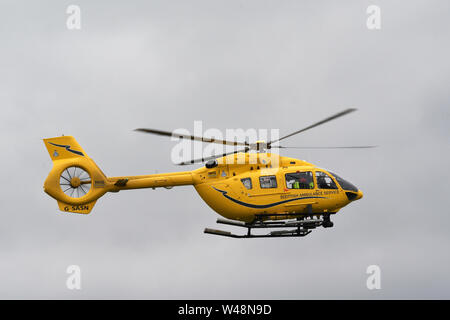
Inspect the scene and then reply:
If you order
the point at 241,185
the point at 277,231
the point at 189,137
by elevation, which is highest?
the point at 189,137

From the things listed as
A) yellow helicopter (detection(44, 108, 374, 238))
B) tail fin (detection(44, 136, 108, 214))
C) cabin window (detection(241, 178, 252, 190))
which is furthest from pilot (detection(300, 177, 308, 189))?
tail fin (detection(44, 136, 108, 214))

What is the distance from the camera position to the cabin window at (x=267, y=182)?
44.8 m

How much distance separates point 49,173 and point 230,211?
10.5 metres

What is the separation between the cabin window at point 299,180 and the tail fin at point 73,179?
10462 millimetres

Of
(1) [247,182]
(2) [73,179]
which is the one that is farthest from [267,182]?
(2) [73,179]

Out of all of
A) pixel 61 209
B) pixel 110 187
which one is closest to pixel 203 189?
pixel 110 187

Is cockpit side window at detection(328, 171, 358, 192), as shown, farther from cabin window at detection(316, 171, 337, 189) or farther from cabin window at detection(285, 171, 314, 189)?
cabin window at detection(285, 171, 314, 189)

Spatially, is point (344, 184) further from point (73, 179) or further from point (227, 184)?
point (73, 179)

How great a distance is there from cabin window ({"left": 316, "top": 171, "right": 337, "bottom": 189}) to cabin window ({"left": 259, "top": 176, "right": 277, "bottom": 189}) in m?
2.62

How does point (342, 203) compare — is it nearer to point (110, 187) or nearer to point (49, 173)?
point (110, 187)

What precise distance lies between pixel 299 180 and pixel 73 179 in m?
12.9

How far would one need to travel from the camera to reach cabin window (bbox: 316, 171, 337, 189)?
45.5m

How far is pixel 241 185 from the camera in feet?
147

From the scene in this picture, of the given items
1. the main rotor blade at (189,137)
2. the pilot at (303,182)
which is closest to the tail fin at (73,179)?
the main rotor blade at (189,137)
